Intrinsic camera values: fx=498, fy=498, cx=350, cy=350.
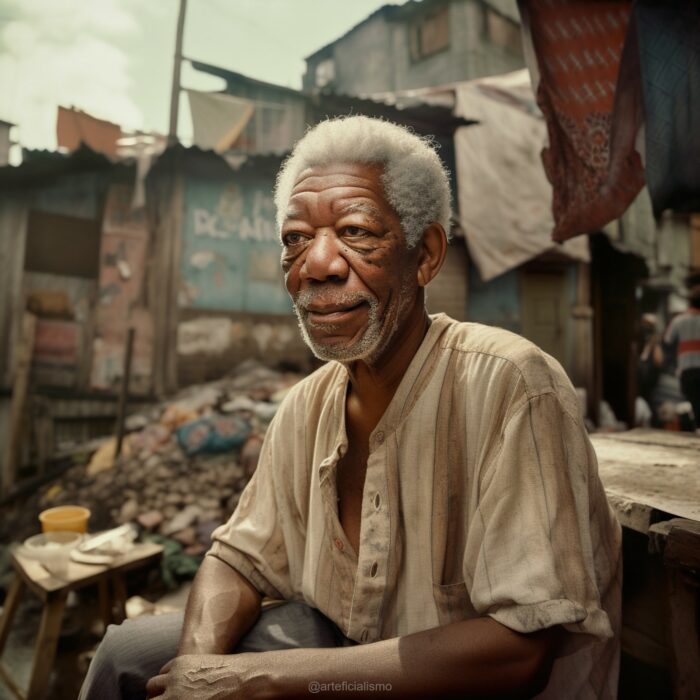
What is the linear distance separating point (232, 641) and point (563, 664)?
0.88 meters

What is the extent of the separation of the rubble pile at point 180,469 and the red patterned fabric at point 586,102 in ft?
14.5

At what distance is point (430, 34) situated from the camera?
16062 millimetres

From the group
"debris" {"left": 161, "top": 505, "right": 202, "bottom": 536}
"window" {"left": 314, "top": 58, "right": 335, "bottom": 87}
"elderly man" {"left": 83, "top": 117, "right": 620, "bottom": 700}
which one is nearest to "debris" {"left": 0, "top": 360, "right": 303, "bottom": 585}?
"debris" {"left": 161, "top": 505, "right": 202, "bottom": 536}

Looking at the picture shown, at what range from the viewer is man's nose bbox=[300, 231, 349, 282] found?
1396 mm

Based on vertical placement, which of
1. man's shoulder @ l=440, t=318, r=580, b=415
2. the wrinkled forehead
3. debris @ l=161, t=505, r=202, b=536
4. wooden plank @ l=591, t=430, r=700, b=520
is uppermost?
the wrinkled forehead

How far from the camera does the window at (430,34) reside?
613 inches

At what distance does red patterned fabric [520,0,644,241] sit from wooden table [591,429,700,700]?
1993 mm

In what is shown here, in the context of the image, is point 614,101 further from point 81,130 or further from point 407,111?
point 81,130

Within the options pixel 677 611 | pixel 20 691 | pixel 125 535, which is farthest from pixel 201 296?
pixel 677 611

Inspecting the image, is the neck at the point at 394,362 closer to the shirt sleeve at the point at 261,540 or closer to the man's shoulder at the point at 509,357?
the man's shoulder at the point at 509,357

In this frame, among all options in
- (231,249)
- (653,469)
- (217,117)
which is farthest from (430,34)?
(653,469)

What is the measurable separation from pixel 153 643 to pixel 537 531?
1142 millimetres

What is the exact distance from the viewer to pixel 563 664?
1260 mm

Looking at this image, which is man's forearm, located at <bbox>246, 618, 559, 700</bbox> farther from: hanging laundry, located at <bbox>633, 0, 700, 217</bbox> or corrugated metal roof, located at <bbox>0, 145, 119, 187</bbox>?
corrugated metal roof, located at <bbox>0, 145, 119, 187</bbox>
